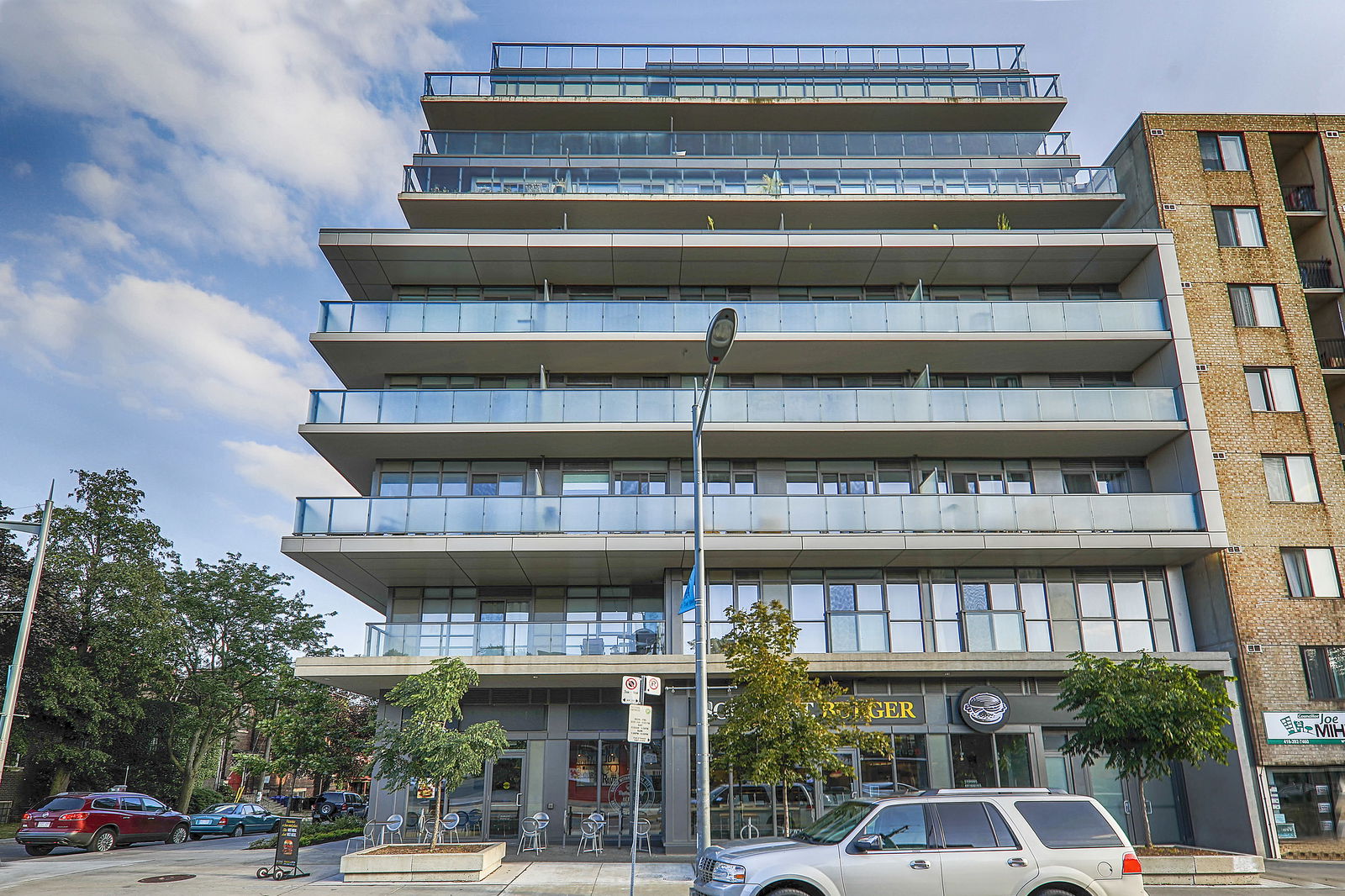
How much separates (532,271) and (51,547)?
81.1ft

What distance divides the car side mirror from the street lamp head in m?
7.10

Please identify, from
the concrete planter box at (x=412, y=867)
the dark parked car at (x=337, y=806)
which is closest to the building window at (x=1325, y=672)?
the concrete planter box at (x=412, y=867)

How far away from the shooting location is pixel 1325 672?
2241cm

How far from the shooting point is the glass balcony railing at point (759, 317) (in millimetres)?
24719

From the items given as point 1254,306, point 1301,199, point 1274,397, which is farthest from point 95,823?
point 1301,199

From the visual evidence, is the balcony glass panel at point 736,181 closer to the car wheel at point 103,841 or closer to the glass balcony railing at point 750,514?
the glass balcony railing at point 750,514

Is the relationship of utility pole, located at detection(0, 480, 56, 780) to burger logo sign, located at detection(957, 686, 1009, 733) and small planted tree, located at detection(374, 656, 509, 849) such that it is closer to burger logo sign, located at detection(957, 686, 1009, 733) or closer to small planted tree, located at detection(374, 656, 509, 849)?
small planted tree, located at detection(374, 656, 509, 849)

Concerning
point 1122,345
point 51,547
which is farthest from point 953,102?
point 51,547

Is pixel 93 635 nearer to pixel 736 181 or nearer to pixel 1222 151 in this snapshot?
pixel 736 181

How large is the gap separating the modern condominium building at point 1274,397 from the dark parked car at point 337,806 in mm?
33241

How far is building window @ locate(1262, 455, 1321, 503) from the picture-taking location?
24.0m

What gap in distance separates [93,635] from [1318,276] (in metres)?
45.8

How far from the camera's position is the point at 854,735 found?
17953 millimetres

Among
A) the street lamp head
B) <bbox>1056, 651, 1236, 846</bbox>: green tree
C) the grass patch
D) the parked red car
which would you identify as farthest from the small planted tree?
<bbox>1056, 651, 1236, 846</bbox>: green tree
